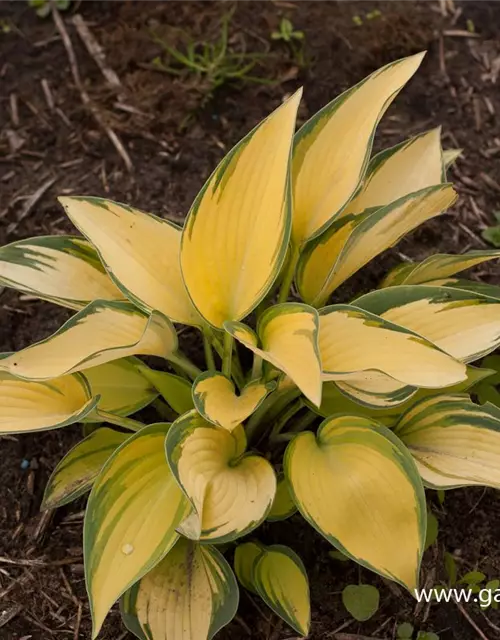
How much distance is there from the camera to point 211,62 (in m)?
1.89

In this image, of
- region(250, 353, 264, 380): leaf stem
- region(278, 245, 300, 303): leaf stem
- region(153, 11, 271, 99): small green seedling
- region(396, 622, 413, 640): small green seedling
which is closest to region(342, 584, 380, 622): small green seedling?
region(396, 622, 413, 640): small green seedling

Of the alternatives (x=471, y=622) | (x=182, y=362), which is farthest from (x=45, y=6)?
(x=471, y=622)

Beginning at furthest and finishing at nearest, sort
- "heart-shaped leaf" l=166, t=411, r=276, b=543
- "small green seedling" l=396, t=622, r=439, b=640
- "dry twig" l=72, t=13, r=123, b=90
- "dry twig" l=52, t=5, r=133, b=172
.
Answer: "dry twig" l=72, t=13, r=123, b=90 < "dry twig" l=52, t=5, r=133, b=172 < "small green seedling" l=396, t=622, r=439, b=640 < "heart-shaped leaf" l=166, t=411, r=276, b=543

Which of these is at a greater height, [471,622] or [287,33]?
[287,33]

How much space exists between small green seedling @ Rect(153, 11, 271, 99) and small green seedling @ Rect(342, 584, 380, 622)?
4.13 ft

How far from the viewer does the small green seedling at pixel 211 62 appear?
1858 millimetres

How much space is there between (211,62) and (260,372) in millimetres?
1046

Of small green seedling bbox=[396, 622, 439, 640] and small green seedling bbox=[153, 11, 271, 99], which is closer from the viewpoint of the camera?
small green seedling bbox=[396, 622, 439, 640]

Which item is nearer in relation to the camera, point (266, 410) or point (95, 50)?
point (266, 410)

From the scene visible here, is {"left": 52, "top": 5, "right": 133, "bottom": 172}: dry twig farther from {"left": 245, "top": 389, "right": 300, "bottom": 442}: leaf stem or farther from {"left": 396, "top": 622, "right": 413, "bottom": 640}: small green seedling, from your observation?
{"left": 396, "top": 622, "right": 413, "bottom": 640}: small green seedling

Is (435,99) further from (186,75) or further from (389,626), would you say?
(389,626)

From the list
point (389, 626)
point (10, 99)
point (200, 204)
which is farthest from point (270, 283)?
point (10, 99)

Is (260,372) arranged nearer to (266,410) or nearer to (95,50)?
(266,410)

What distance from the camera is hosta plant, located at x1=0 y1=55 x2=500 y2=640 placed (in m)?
1.00
